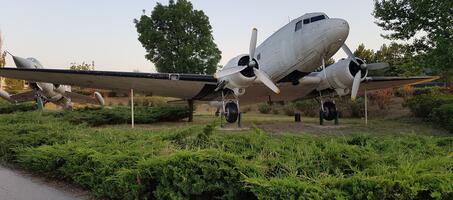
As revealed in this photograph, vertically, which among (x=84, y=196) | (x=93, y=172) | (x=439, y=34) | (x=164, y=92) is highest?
(x=439, y=34)

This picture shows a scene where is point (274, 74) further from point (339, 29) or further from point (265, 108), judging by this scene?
point (265, 108)

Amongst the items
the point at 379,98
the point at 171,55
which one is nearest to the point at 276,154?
the point at 379,98

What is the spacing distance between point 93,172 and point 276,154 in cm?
279

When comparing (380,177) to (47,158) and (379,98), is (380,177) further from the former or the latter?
(379,98)

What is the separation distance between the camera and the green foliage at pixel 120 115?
1723 cm

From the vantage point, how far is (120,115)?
19094 mm

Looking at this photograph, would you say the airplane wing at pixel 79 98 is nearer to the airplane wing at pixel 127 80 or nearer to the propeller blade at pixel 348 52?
the airplane wing at pixel 127 80

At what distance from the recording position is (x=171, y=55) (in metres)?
41.8

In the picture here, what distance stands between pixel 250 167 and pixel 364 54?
42191mm

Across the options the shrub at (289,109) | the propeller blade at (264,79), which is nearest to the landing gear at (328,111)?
the propeller blade at (264,79)

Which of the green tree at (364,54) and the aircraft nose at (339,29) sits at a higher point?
the green tree at (364,54)

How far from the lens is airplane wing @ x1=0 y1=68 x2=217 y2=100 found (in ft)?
51.3

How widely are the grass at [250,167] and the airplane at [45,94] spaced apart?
16446mm

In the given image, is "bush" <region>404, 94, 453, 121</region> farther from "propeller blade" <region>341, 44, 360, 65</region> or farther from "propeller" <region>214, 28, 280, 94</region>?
"propeller" <region>214, 28, 280, 94</region>
